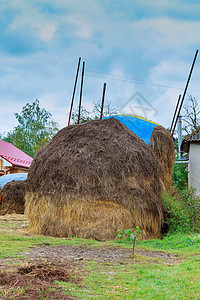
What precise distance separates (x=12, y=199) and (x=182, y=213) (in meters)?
7.98

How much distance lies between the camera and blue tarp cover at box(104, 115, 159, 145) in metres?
11.0

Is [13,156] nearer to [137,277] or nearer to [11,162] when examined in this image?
[11,162]

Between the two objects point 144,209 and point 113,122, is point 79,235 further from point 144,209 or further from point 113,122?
point 113,122

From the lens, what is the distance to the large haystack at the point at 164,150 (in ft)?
35.6

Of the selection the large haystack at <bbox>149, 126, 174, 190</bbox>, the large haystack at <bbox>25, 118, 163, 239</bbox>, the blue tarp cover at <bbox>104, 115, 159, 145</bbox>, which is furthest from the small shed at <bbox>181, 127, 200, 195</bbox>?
the large haystack at <bbox>25, 118, 163, 239</bbox>

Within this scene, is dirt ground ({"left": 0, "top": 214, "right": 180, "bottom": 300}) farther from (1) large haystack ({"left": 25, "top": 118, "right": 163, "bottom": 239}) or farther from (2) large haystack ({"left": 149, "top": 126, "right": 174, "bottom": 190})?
(2) large haystack ({"left": 149, "top": 126, "right": 174, "bottom": 190})

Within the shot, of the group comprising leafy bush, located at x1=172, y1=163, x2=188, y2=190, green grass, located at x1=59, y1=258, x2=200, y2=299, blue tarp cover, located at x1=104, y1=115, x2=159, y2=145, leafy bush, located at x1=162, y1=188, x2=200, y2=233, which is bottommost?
green grass, located at x1=59, y1=258, x2=200, y2=299

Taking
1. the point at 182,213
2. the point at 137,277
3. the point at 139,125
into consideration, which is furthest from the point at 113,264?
the point at 139,125

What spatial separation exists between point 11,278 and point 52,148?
579cm

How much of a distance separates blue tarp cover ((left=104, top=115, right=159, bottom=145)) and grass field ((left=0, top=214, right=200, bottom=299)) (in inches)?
167

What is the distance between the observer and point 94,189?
7.88 m

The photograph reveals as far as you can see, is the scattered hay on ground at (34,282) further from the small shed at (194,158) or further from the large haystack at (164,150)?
the small shed at (194,158)

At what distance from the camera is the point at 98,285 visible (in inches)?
149

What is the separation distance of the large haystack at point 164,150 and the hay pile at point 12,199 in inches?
247
